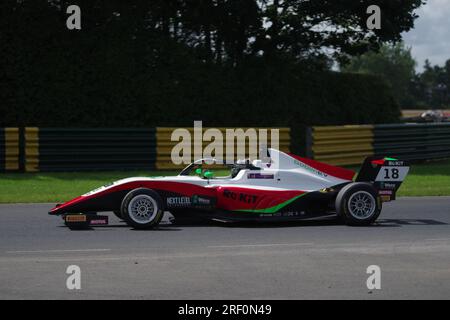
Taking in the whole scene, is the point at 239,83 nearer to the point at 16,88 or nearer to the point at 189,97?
the point at 189,97

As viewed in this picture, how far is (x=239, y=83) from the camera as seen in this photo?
22984 millimetres

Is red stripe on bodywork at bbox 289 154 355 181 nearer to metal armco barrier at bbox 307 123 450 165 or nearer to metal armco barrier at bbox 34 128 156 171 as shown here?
metal armco barrier at bbox 34 128 156 171

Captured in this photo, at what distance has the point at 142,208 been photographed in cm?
1107

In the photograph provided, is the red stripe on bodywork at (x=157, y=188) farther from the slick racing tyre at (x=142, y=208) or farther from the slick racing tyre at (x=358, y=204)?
the slick racing tyre at (x=358, y=204)

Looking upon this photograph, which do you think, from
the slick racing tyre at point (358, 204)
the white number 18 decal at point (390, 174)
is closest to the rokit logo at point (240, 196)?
the slick racing tyre at point (358, 204)

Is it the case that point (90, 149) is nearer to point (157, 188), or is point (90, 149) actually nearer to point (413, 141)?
point (157, 188)

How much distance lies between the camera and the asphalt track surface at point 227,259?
727cm

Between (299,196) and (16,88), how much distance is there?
36.2 ft

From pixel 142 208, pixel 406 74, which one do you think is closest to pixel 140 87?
pixel 142 208

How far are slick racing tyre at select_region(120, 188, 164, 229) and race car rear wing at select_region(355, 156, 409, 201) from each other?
309cm

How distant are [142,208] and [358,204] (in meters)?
2.98

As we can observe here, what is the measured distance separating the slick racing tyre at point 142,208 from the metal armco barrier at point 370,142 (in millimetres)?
10978
